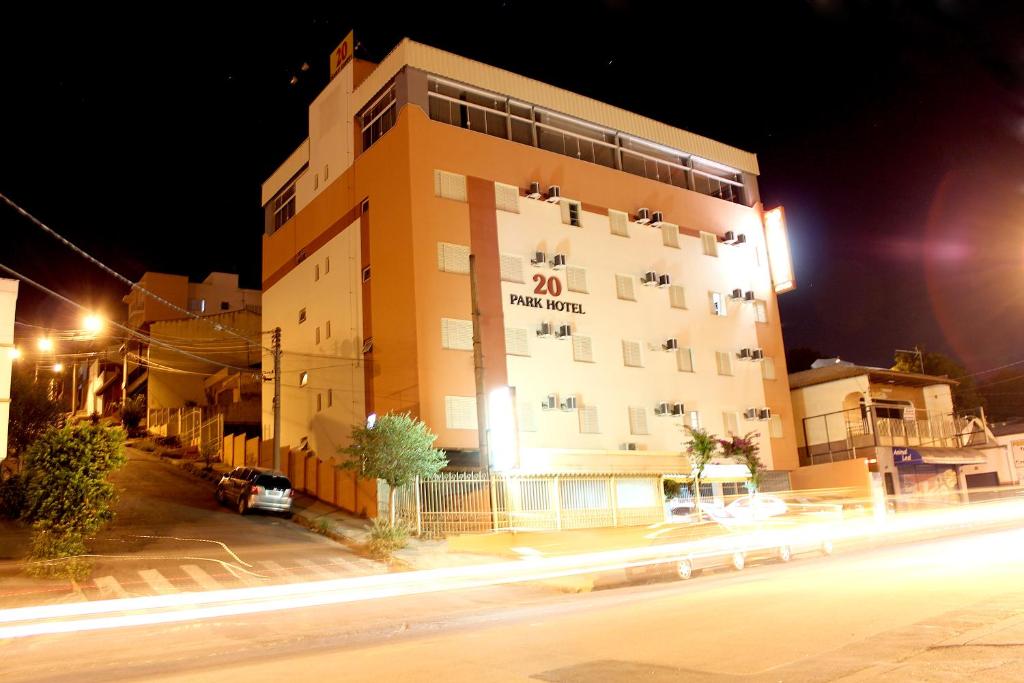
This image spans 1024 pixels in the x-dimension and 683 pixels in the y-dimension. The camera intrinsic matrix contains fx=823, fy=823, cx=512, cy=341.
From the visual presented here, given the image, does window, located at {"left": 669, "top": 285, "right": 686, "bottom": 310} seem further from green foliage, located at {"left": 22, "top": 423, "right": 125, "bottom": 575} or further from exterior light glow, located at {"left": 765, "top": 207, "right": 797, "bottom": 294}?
green foliage, located at {"left": 22, "top": 423, "right": 125, "bottom": 575}

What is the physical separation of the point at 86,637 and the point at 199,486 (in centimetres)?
2080

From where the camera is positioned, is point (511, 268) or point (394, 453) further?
point (511, 268)

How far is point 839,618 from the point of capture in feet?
30.9

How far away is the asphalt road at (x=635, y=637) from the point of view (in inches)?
285

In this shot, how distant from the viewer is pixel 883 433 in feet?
124

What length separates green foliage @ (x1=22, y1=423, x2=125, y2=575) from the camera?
17.3 m

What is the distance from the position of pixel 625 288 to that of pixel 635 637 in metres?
25.3

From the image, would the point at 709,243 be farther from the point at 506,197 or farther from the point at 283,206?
the point at 283,206

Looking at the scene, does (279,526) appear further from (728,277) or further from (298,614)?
(728,277)

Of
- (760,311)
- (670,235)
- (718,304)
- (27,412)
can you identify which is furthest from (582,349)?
(27,412)

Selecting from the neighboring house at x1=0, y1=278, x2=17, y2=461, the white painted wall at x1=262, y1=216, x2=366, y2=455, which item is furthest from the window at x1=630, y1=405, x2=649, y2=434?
the neighboring house at x1=0, y1=278, x2=17, y2=461

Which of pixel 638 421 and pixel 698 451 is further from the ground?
pixel 638 421

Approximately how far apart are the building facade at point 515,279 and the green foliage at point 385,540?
353 cm

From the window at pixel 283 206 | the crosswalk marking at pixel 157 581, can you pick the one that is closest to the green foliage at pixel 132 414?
the window at pixel 283 206
